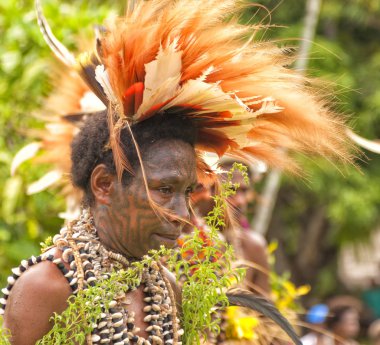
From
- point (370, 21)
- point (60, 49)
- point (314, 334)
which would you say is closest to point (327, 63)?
point (370, 21)

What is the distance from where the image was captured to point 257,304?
136 inches

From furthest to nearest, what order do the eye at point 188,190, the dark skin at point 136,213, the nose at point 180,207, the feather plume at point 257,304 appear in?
1. the feather plume at point 257,304
2. the eye at point 188,190
3. the nose at point 180,207
4. the dark skin at point 136,213

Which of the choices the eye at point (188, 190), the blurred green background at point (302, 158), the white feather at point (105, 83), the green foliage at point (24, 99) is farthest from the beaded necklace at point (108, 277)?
the green foliage at point (24, 99)

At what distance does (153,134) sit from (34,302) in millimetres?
658

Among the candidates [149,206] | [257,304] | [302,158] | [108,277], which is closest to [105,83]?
[149,206]

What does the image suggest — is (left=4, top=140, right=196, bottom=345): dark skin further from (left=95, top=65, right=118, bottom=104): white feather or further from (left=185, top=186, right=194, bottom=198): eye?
(left=95, top=65, right=118, bottom=104): white feather

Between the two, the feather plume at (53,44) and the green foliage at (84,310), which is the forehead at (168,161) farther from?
the feather plume at (53,44)

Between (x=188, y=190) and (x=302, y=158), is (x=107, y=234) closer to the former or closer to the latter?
(x=188, y=190)

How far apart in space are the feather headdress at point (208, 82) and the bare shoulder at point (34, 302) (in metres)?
0.41

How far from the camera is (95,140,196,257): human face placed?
2.99 metres

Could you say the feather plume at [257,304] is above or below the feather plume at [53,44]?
below

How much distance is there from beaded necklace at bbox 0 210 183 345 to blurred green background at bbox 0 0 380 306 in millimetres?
646

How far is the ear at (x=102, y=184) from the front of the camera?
306 centimetres

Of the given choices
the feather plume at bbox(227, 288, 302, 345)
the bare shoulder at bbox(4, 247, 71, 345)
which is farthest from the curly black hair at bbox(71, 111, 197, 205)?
the feather plume at bbox(227, 288, 302, 345)
